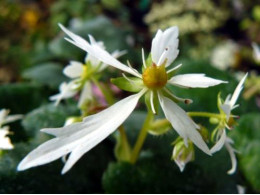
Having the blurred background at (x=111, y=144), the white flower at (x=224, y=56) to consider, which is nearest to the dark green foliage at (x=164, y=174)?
the blurred background at (x=111, y=144)

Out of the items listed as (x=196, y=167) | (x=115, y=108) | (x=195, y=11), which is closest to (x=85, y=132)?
(x=115, y=108)

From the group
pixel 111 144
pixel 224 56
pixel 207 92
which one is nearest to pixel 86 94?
pixel 111 144

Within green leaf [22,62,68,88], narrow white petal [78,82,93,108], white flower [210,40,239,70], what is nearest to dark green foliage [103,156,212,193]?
narrow white petal [78,82,93,108]

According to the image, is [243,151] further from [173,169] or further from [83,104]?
[83,104]

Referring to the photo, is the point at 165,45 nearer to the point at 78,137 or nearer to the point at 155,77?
the point at 155,77

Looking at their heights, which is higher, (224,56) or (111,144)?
(111,144)

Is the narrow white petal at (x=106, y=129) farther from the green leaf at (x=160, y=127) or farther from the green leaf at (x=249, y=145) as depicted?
the green leaf at (x=249, y=145)

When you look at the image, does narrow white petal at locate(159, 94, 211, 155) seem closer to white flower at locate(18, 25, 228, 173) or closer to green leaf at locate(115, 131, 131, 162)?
white flower at locate(18, 25, 228, 173)
